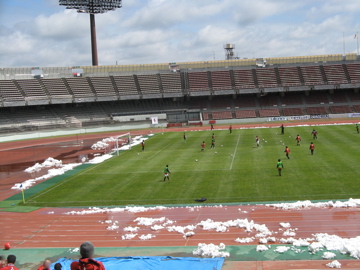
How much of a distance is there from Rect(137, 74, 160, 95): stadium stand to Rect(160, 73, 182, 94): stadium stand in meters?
1.53

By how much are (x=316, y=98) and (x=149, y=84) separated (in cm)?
3550

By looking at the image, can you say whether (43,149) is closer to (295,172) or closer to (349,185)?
(295,172)

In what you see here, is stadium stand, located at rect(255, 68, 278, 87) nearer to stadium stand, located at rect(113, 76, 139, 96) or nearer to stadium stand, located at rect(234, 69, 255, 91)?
stadium stand, located at rect(234, 69, 255, 91)

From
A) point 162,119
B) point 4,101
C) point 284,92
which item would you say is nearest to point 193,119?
point 162,119

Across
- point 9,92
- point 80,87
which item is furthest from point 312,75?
point 9,92

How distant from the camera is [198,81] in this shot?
267 feet

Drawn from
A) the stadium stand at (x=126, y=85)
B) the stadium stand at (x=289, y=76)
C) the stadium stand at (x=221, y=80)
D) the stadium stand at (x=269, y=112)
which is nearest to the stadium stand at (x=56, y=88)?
the stadium stand at (x=126, y=85)

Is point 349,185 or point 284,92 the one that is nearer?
point 349,185

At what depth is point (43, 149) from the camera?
4400cm

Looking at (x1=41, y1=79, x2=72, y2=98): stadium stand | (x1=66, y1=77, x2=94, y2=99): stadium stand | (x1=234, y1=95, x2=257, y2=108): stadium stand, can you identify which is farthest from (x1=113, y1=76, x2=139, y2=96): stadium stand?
(x1=234, y1=95, x2=257, y2=108): stadium stand

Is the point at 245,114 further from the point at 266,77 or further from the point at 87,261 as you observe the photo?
the point at 87,261

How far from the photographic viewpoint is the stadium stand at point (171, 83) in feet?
259

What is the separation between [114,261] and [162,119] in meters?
61.4

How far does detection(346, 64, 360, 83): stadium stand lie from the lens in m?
77.4
